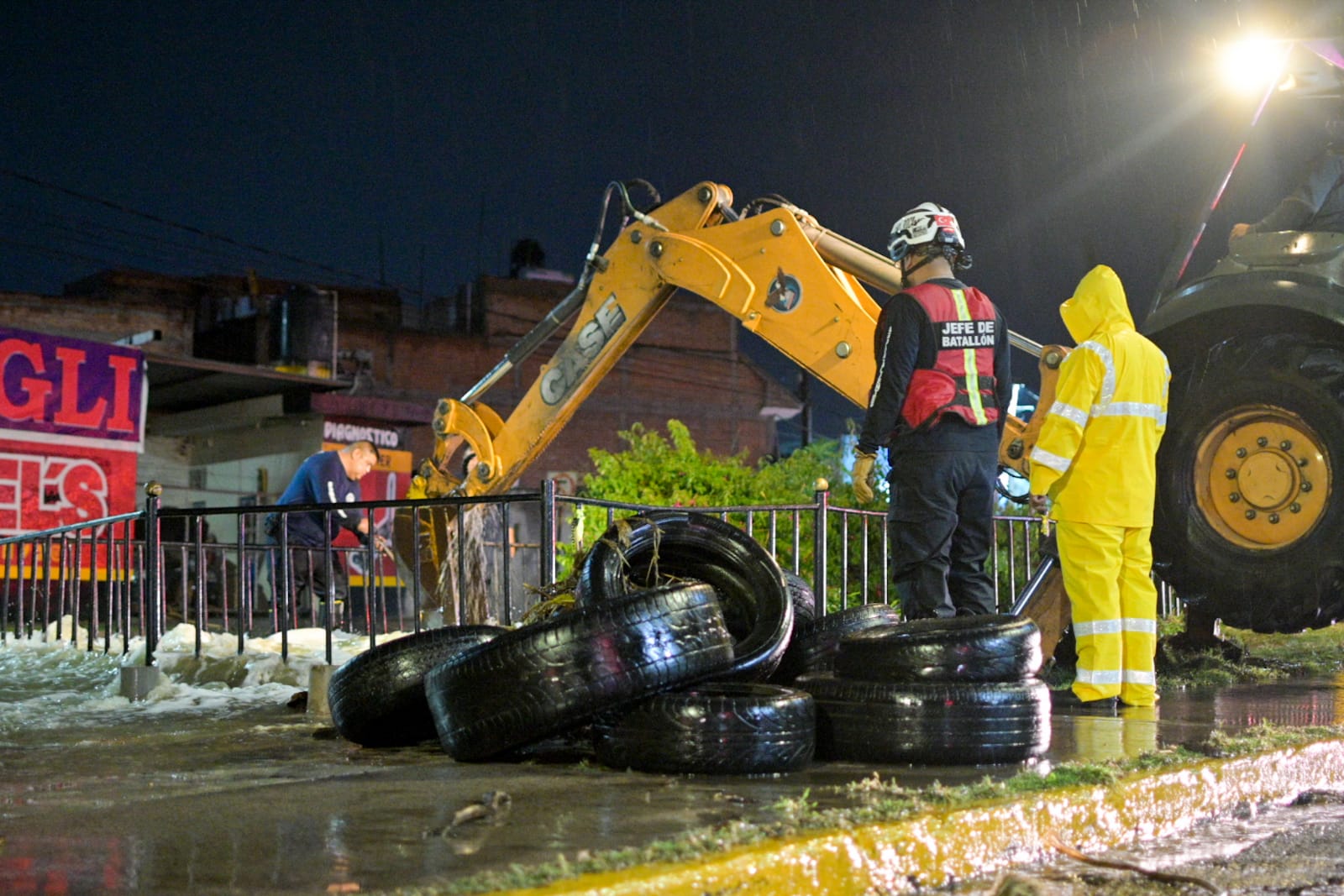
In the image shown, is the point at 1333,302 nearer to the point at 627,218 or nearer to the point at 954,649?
the point at 954,649

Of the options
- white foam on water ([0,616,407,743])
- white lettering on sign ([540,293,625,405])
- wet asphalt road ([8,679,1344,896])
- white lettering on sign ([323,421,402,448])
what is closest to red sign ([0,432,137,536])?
white lettering on sign ([323,421,402,448])

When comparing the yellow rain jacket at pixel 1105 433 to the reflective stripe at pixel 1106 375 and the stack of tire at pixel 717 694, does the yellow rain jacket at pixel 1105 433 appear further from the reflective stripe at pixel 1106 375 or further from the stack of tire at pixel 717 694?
the stack of tire at pixel 717 694

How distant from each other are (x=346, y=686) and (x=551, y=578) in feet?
6.17

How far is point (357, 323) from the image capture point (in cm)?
3634

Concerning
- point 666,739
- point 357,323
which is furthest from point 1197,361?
point 357,323

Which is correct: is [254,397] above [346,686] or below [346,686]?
above

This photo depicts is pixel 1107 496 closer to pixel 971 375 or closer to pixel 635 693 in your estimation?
pixel 971 375

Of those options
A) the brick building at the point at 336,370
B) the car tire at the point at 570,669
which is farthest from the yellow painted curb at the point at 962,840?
the brick building at the point at 336,370

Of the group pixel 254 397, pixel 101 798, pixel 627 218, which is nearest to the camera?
pixel 101 798

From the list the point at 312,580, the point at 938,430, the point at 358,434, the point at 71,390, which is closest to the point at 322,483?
the point at 312,580

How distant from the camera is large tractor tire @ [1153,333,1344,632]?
6469 mm

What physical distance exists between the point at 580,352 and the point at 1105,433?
432 centimetres

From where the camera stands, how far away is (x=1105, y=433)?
247 inches

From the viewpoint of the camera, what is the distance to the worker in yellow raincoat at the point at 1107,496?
6129 millimetres
